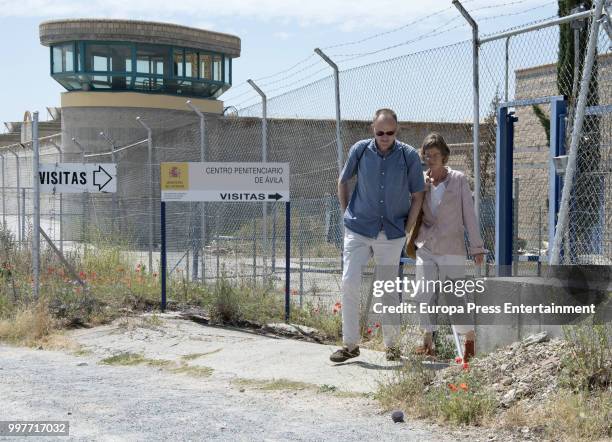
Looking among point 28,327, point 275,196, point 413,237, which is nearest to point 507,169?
point 413,237

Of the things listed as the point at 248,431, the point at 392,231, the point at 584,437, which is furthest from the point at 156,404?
the point at 584,437

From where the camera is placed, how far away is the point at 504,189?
8594mm

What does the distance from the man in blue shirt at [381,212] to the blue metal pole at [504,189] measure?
3.76ft

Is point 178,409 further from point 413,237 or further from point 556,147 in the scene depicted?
point 556,147

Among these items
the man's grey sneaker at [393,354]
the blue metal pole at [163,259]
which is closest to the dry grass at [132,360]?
the blue metal pole at [163,259]

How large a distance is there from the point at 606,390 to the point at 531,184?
13787mm

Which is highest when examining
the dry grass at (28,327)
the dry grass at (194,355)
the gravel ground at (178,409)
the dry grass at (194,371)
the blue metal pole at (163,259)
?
the blue metal pole at (163,259)

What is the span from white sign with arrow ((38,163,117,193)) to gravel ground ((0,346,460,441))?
3.28m

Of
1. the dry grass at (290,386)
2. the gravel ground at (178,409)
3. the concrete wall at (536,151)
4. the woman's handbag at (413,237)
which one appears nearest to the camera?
the gravel ground at (178,409)

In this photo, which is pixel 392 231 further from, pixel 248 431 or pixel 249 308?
pixel 249 308

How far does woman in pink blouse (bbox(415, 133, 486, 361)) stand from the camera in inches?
289

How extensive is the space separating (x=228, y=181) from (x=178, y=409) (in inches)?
167

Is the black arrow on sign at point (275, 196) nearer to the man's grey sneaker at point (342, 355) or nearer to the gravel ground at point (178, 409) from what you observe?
the gravel ground at point (178, 409)

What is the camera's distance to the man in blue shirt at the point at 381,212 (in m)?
7.54
